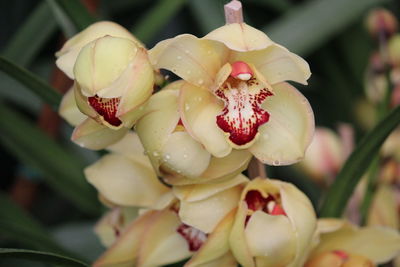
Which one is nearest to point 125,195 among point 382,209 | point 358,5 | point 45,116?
point 382,209

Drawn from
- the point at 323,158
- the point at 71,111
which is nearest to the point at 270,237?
the point at 71,111

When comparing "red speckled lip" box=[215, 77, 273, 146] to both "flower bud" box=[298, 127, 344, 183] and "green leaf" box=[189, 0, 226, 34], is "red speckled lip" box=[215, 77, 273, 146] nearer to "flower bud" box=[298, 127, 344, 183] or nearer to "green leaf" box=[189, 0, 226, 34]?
"flower bud" box=[298, 127, 344, 183]

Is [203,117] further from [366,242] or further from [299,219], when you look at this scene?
[366,242]

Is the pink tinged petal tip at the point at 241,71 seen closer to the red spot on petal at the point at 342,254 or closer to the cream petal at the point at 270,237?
the cream petal at the point at 270,237

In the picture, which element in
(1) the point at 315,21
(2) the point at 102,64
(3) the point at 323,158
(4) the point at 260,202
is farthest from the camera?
(1) the point at 315,21

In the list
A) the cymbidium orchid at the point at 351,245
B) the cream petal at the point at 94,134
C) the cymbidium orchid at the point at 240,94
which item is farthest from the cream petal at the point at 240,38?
the cymbidium orchid at the point at 351,245

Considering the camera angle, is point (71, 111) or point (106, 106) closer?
point (106, 106)
